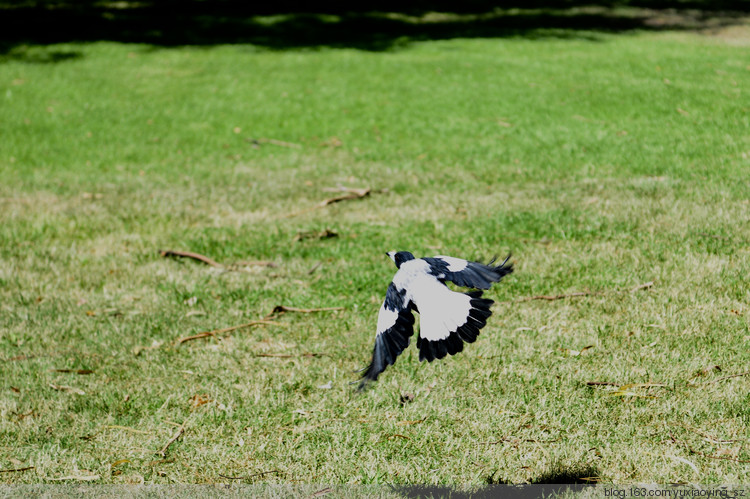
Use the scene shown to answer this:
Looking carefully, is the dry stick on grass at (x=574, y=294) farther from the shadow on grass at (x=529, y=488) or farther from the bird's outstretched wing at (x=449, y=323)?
the bird's outstretched wing at (x=449, y=323)

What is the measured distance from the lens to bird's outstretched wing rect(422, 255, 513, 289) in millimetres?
3314

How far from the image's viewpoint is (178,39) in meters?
16.1

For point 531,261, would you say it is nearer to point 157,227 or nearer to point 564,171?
point 564,171

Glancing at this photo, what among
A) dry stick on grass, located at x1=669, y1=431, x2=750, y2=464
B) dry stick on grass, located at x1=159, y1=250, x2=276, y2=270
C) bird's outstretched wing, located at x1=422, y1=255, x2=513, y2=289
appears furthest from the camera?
dry stick on grass, located at x1=159, y1=250, x2=276, y2=270

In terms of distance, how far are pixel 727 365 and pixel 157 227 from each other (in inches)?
210

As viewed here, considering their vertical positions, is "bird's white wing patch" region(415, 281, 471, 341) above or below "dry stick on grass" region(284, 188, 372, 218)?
above

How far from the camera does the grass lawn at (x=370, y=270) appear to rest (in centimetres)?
379

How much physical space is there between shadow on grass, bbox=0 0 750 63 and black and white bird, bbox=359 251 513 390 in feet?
40.5

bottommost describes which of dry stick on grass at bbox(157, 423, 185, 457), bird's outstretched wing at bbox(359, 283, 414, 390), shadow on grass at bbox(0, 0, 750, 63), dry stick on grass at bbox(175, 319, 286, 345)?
dry stick on grass at bbox(157, 423, 185, 457)

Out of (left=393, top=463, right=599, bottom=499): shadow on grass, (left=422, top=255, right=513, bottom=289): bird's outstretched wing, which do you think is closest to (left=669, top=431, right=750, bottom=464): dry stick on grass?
(left=393, top=463, right=599, bottom=499): shadow on grass

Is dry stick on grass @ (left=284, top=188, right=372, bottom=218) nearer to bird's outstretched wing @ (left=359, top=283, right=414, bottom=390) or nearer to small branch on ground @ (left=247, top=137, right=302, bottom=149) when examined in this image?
small branch on ground @ (left=247, top=137, right=302, bottom=149)

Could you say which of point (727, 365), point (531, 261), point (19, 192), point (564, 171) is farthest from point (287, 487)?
point (19, 192)

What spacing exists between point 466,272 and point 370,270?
104 inches

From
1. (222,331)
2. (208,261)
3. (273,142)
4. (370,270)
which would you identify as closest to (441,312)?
(222,331)
